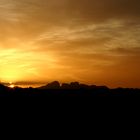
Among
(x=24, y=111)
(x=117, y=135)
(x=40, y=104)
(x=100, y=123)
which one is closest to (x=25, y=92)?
(x=40, y=104)

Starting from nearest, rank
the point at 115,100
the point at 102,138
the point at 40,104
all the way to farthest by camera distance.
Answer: the point at 102,138 → the point at 40,104 → the point at 115,100

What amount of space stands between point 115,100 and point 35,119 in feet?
70.5

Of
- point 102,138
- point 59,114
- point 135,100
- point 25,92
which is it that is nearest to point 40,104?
point 59,114

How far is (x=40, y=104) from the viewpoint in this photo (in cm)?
5866

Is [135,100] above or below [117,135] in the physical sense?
above

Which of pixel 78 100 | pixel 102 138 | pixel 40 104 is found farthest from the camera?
pixel 78 100

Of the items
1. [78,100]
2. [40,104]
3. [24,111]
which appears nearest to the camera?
[24,111]

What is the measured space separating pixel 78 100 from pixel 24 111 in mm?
13218

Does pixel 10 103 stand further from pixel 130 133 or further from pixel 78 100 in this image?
pixel 130 133

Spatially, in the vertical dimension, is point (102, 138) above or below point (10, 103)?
below

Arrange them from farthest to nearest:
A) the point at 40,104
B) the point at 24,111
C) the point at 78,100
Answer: the point at 78,100, the point at 40,104, the point at 24,111

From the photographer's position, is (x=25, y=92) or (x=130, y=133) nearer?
(x=130, y=133)

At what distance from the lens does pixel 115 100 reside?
68.6m

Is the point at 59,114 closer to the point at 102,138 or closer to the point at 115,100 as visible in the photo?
the point at 102,138
